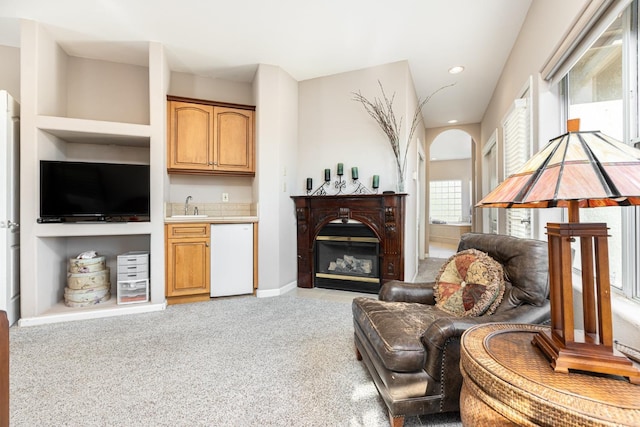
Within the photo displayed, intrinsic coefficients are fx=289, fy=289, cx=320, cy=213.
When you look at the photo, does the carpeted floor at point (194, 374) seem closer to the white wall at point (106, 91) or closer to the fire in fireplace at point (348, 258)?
the fire in fireplace at point (348, 258)

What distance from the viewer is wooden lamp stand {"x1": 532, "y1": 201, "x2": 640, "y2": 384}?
2.60 feet

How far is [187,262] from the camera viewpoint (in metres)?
3.25

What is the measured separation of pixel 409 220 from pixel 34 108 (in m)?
4.08

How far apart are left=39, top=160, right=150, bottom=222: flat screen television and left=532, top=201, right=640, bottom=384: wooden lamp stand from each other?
3.32 m

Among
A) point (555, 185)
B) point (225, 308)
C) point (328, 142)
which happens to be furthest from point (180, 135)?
point (555, 185)

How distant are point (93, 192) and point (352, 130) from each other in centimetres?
298

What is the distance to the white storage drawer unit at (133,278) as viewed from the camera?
9.82ft

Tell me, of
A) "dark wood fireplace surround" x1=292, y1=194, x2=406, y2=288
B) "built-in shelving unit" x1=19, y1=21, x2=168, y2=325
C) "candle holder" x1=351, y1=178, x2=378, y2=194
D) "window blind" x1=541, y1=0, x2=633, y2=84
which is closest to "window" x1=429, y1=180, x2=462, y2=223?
"candle holder" x1=351, y1=178, x2=378, y2=194

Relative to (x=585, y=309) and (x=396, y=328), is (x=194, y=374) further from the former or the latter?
(x=585, y=309)

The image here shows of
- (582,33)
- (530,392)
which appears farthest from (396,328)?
(582,33)

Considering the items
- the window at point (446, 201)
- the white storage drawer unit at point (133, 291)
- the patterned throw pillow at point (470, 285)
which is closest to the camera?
the patterned throw pillow at point (470, 285)

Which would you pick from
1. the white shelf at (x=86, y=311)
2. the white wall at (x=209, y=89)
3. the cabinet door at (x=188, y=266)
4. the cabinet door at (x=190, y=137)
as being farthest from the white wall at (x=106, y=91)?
the white shelf at (x=86, y=311)

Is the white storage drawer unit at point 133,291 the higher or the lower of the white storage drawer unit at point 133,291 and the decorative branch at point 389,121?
the lower

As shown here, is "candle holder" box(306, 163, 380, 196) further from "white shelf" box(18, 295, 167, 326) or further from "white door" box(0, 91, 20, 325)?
"white door" box(0, 91, 20, 325)
